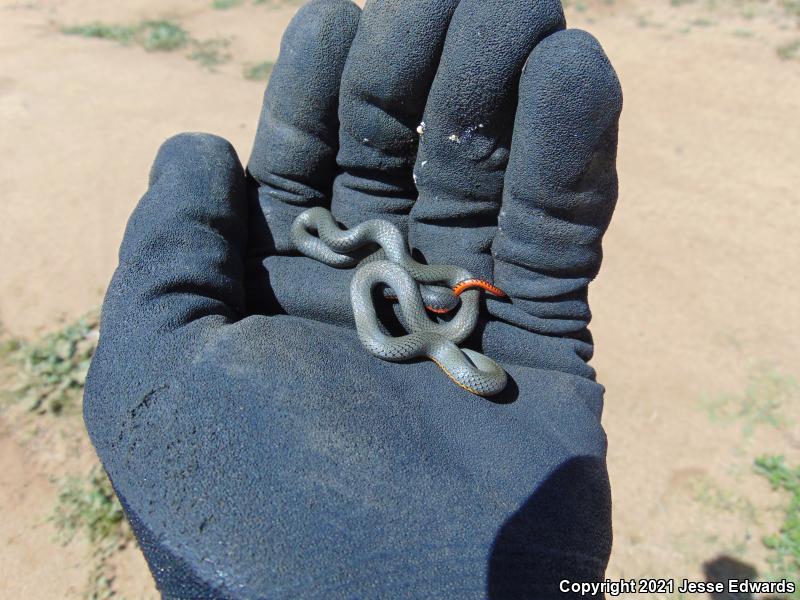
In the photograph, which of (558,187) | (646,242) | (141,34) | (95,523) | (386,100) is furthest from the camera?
(141,34)

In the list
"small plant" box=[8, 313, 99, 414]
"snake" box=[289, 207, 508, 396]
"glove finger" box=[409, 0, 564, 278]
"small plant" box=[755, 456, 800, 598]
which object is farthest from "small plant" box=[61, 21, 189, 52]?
"small plant" box=[755, 456, 800, 598]

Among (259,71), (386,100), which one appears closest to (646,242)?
(386,100)

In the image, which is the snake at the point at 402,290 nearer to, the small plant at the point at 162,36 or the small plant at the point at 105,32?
the small plant at the point at 162,36

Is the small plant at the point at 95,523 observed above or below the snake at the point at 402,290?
Result: below

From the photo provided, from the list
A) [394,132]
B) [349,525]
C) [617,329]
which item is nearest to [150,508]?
[349,525]

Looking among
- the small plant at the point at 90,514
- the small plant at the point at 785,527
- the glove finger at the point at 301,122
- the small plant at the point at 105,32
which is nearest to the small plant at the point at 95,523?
the small plant at the point at 90,514

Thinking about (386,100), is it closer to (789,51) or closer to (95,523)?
(95,523)
